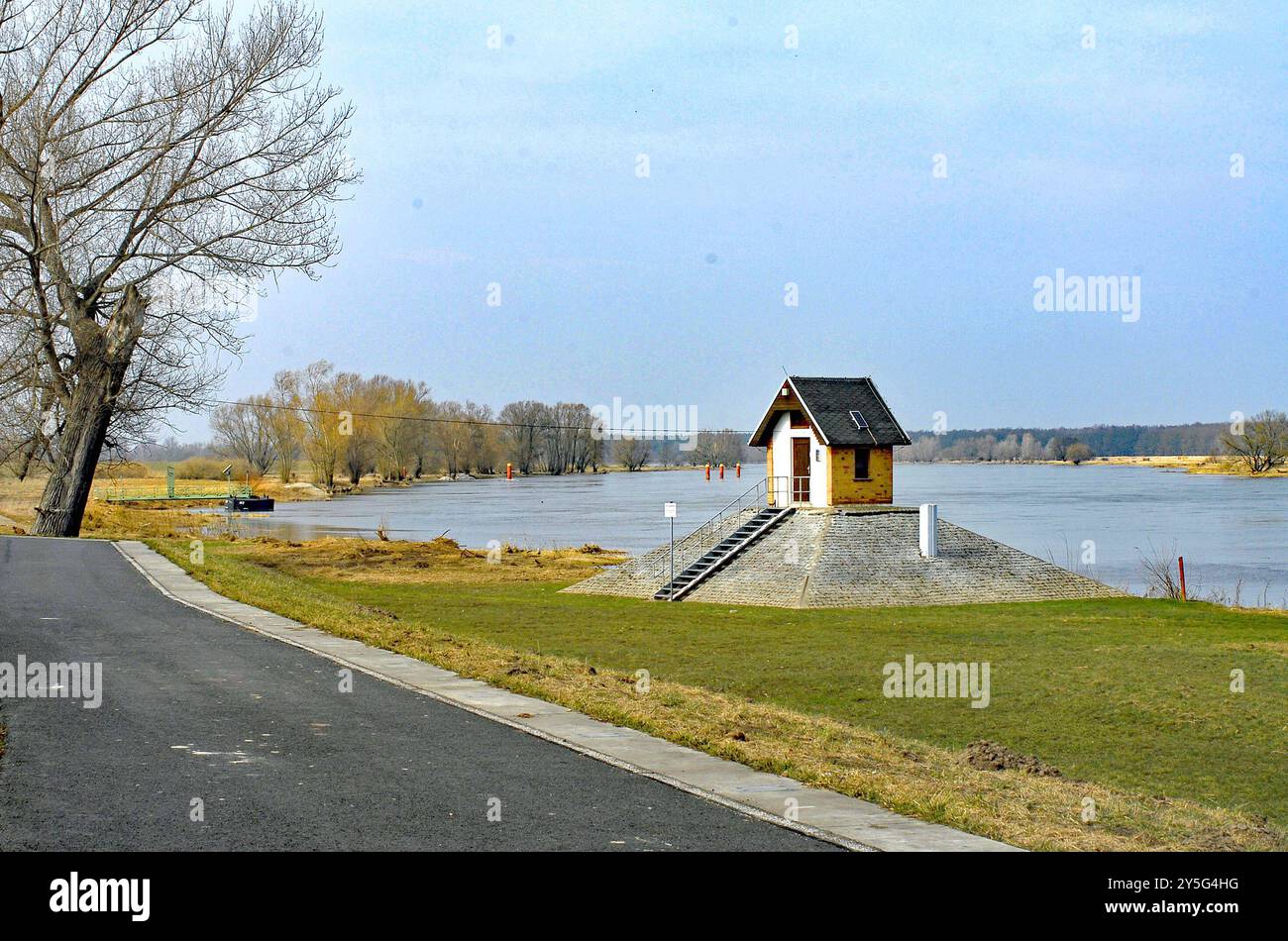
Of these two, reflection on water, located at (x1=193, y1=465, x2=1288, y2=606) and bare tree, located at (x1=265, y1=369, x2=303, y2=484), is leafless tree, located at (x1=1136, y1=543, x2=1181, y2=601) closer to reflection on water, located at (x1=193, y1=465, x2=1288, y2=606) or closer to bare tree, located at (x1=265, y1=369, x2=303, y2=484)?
reflection on water, located at (x1=193, y1=465, x2=1288, y2=606)

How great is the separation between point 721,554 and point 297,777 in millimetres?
31695

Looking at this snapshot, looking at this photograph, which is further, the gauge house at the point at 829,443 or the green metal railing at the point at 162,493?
the green metal railing at the point at 162,493

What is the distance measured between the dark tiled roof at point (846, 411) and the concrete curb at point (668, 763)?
24.9 metres

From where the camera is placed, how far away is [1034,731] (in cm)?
1792

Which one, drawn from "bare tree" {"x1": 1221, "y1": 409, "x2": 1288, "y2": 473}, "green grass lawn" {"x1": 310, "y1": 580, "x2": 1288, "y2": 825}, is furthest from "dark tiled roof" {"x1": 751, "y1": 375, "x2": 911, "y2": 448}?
"bare tree" {"x1": 1221, "y1": 409, "x2": 1288, "y2": 473}

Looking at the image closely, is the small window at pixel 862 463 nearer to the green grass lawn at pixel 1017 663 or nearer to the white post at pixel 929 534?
the white post at pixel 929 534

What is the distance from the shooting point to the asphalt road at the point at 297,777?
28.3ft

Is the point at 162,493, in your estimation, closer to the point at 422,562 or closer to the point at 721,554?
the point at 422,562

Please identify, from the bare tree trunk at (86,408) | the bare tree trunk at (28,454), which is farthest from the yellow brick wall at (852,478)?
the bare tree trunk at (28,454)

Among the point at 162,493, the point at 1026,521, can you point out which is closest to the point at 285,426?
the point at 162,493

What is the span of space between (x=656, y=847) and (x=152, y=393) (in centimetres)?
4200

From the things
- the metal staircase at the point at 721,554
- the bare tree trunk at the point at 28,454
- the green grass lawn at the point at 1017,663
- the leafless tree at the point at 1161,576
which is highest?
the bare tree trunk at the point at 28,454
